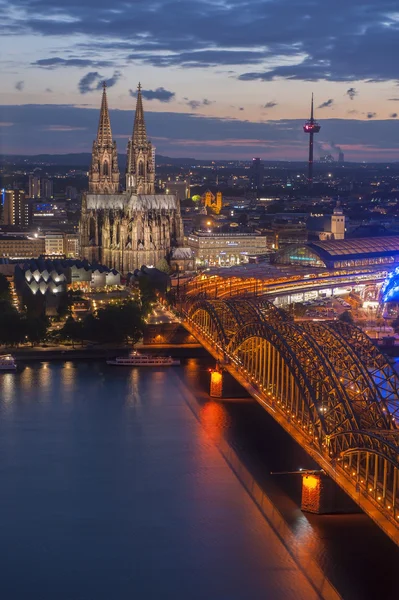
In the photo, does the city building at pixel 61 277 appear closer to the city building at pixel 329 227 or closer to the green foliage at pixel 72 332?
the green foliage at pixel 72 332

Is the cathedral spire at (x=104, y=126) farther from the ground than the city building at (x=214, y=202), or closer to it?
farther from the ground

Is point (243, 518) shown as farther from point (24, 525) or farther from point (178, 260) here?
point (178, 260)

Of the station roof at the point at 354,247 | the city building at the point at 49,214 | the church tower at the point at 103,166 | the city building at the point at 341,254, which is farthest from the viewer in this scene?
the city building at the point at 49,214

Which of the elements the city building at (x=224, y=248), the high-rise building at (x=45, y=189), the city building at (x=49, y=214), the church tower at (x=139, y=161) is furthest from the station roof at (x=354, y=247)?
the high-rise building at (x=45, y=189)

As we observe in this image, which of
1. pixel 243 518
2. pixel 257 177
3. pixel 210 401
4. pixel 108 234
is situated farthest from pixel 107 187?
pixel 257 177

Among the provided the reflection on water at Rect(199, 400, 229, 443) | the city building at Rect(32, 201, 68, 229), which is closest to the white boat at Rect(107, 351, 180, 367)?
the reflection on water at Rect(199, 400, 229, 443)
